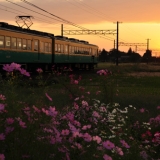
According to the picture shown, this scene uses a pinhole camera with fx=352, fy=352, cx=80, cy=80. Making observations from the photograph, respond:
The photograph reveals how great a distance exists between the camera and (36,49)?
82.0 ft

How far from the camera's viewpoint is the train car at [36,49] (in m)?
20.6

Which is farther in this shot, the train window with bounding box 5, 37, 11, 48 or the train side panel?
the train window with bounding box 5, 37, 11, 48

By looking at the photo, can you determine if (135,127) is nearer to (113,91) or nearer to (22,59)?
(113,91)

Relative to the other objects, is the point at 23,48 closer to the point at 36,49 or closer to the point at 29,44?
the point at 29,44

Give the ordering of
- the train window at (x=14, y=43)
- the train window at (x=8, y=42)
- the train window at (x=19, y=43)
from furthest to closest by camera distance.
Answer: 1. the train window at (x=19, y=43)
2. the train window at (x=14, y=43)
3. the train window at (x=8, y=42)

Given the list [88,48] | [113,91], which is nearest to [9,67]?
[113,91]

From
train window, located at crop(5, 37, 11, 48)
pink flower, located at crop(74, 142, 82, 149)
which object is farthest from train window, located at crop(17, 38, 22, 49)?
pink flower, located at crop(74, 142, 82, 149)

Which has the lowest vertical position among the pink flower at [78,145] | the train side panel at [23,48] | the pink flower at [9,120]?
the pink flower at [78,145]

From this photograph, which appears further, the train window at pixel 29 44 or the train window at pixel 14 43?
the train window at pixel 29 44

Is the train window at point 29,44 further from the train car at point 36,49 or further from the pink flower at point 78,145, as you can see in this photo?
the pink flower at point 78,145

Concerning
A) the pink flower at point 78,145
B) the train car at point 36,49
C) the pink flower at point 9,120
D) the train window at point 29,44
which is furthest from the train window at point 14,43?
the pink flower at point 78,145

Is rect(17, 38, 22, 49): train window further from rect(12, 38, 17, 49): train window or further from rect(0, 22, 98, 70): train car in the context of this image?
rect(12, 38, 17, 49): train window

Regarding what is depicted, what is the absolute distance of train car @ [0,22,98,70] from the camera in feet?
67.6

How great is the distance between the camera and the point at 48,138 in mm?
3418
